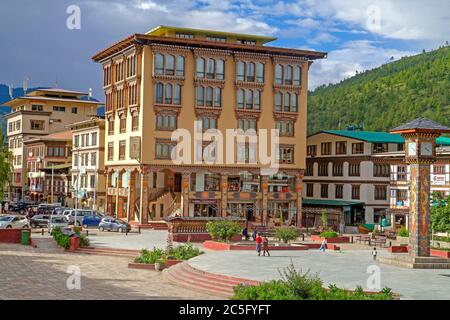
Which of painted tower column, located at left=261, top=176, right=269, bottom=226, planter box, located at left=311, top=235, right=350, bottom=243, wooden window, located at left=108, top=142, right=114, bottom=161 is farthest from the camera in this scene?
wooden window, located at left=108, top=142, right=114, bottom=161

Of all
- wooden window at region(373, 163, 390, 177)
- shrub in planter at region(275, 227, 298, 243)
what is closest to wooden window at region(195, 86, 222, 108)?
wooden window at region(373, 163, 390, 177)

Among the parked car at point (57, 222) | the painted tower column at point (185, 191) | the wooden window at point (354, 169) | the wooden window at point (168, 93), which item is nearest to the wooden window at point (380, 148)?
the wooden window at point (354, 169)

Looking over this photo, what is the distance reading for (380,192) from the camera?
82062 millimetres

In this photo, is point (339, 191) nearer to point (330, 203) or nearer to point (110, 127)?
point (330, 203)

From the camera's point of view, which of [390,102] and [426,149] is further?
[390,102]

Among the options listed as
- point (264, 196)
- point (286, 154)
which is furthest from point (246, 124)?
point (264, 196)

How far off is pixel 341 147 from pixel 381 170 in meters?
5.97

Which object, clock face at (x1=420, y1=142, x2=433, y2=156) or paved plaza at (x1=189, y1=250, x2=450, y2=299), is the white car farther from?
clock face at (x1=420, y1=142, x2=433, y2=156)

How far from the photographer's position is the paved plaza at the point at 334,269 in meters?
30.9

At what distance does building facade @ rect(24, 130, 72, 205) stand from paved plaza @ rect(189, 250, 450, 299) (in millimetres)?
64123

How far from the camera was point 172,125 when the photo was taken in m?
75.2

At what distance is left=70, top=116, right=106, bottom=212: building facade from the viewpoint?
89688 millimetres

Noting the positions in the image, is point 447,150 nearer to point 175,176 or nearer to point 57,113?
point 175,176
